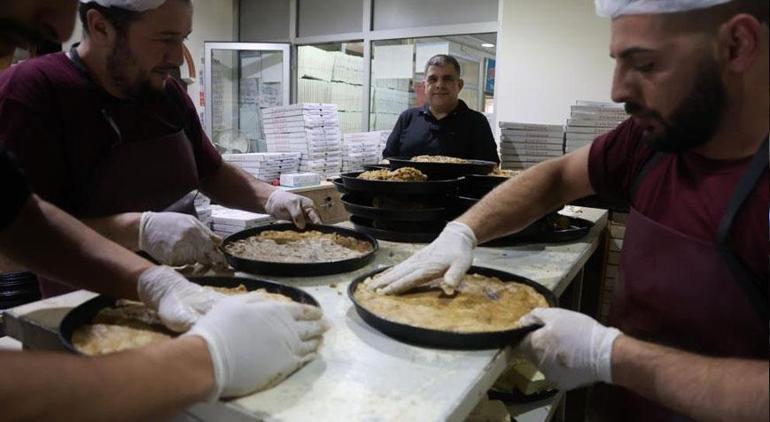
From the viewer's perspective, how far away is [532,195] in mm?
1734

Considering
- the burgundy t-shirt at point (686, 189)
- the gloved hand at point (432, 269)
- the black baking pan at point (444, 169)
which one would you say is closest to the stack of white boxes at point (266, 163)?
the black baking pan at point (444, 169)

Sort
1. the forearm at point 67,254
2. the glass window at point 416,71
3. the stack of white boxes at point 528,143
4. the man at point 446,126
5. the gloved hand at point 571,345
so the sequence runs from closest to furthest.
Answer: the gloved hand at point 571,345, the forearm at point 67,254, the stack of white boxes at point 528,143, the man at point 446,126, the glass window at point 416,71

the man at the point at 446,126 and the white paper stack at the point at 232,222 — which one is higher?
the man at the point at 446,126

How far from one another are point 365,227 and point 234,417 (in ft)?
4.01

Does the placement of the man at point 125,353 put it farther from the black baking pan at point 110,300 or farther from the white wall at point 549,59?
the white wall at point 549,59

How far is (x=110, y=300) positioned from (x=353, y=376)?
25.2 inches

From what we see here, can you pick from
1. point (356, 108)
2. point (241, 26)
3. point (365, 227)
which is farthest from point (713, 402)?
point (241, 26)

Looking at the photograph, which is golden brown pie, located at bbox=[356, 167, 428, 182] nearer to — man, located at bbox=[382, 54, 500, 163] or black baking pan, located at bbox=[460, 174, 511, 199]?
black baking pan, located at bbox=[460, 174, 511, 199]

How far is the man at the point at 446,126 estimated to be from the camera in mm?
3912

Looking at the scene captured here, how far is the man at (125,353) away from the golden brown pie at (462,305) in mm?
200

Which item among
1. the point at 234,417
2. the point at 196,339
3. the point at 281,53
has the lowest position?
the point at 234,417

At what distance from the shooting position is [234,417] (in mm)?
853

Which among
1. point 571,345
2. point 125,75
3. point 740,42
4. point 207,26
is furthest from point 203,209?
point 207,26

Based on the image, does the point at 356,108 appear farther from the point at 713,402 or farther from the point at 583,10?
the point at 713,402
